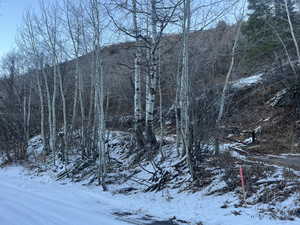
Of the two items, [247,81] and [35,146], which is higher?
[247,81]

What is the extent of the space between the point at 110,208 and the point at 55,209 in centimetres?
139

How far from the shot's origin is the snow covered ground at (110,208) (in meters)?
5.61

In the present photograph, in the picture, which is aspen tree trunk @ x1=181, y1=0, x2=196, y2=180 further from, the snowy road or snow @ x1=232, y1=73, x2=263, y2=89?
snow @ x1=232, y1=73, x2=263, y2=89

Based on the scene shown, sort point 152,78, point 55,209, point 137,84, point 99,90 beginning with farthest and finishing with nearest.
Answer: point 137,84
point 152,78
point 99,90
point 55,209

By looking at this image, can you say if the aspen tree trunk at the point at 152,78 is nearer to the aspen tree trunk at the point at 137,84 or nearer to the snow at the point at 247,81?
the aspen tree trunk at the point at 137,84

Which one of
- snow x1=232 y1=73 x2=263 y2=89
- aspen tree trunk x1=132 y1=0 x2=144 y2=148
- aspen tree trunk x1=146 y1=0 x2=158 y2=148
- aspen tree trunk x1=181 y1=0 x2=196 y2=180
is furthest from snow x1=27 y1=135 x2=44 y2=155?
snow x1=232 y1=73 x2=263 y2=89

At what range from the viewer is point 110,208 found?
729cm

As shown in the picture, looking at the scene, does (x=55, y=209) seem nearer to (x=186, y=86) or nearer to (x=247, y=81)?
(x=186, y=86)

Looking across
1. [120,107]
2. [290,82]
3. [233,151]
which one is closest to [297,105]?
[290,82]

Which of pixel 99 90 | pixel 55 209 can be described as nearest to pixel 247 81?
pixel 99 90

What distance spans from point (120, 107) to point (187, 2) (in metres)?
14.0

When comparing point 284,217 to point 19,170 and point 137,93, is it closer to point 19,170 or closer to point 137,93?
point 137,93

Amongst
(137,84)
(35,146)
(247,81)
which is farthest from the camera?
(35,146)

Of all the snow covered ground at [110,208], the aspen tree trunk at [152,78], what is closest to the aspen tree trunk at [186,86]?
the snow covered ground at [110,208]
